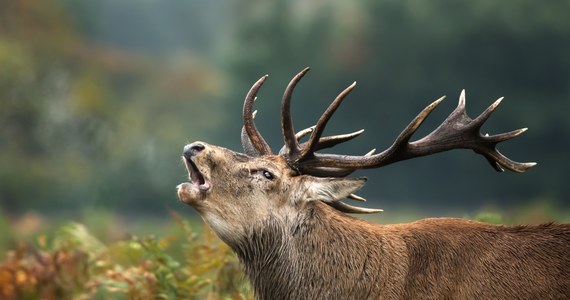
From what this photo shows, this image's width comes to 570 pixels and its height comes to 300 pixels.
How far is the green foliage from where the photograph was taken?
7.93 meters

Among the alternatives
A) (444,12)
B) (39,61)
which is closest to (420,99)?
(444,12)

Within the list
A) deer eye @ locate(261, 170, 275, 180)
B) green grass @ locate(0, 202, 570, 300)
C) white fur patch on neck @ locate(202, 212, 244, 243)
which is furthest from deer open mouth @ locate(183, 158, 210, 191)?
green grass @ locate(0, 202, 570, 300)

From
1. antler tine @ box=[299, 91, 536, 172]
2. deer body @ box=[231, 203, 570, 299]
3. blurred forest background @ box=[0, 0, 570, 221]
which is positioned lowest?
deer body @ box=[231, 203, 570, 299]

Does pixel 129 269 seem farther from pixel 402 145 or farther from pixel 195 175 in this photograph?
pixel 402 145

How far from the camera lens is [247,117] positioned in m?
7.18

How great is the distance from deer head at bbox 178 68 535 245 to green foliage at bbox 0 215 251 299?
0.55 m

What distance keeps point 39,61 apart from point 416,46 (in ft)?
50.3

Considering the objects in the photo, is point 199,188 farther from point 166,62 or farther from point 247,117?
point 166,62

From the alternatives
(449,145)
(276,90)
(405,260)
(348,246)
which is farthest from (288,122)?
(276,90)

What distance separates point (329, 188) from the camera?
6.66m

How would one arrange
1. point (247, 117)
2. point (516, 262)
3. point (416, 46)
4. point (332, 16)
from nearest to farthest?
point (516, 262) < point (247, 117) < point (416, 46) < point (332, 16)

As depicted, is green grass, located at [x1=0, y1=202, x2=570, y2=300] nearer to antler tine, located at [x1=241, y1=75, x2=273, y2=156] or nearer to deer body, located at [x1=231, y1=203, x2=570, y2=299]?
deer body, located at [x1=231, y1=203, x2=570, y2=299]

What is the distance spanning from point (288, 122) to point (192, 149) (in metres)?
0.65

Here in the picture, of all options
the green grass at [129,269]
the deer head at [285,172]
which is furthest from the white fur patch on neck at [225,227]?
the green grass at [129,269]
